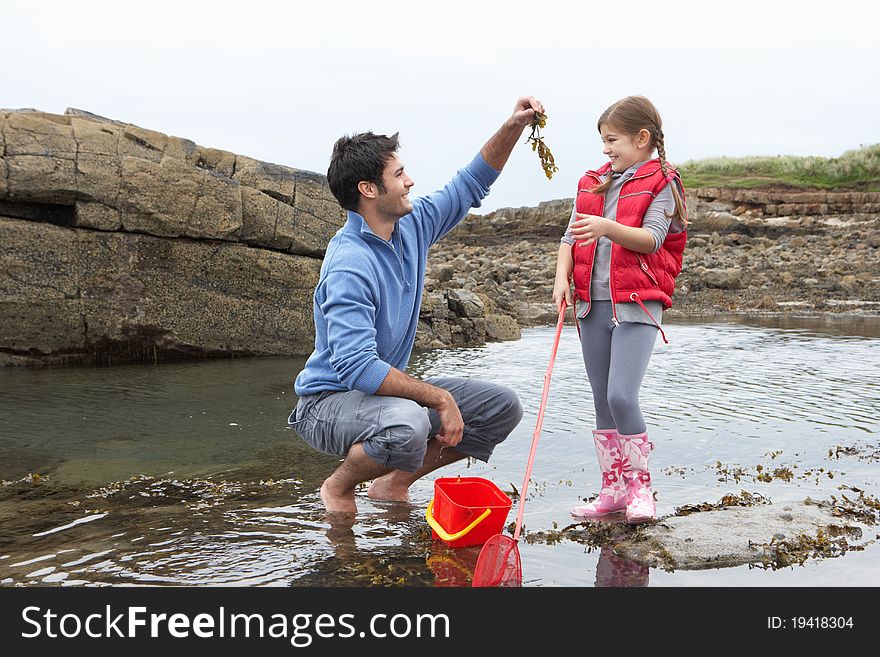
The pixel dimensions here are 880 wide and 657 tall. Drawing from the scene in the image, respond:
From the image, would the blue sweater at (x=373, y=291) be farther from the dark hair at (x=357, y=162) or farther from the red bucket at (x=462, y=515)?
the red bucket at (x=462, y=515)

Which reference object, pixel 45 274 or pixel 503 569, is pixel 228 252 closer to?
pixel 45 274

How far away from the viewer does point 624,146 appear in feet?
13.2

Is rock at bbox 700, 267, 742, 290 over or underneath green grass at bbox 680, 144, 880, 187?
underneath

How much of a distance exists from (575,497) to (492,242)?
2630 centimetres

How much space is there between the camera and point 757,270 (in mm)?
20297

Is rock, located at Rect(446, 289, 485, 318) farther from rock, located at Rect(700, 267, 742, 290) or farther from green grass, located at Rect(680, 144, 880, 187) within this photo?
green grass, located at Rect(680, 144, 880, 187)

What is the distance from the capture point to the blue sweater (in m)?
3.74

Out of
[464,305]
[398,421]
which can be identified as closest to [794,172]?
[464,305]

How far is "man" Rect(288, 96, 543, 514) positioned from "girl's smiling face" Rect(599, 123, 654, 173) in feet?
1.54

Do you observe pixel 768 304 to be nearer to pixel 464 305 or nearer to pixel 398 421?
pixel 464 305

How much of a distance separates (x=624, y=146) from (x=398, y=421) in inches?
62.2

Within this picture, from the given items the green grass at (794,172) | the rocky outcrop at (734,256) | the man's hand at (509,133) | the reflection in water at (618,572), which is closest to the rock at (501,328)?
the rocky outcrop at (734,256)

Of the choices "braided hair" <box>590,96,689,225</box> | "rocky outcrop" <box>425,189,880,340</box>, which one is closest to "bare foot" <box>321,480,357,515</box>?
"braided hair" <box>590,96,689,225</box>
